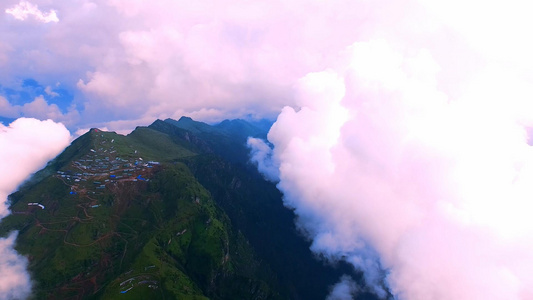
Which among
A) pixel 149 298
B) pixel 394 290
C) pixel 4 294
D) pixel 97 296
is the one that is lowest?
pixel 4 294

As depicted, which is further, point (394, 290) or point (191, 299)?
point (191, 299)

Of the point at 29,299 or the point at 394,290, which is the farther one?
the point at 29,299

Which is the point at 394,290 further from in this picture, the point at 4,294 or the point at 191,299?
the point at 4,294

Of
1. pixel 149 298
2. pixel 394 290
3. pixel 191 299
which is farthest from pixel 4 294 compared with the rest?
pixel 394 290

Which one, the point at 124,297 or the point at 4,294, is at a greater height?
the point at 124,297

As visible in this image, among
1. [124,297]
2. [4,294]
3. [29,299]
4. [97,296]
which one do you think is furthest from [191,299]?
[4,294]

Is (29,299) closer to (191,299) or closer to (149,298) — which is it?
(149,298)

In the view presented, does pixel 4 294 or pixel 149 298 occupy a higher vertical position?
pixel 149 298

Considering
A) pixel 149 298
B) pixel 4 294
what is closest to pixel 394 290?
pixel 149 298

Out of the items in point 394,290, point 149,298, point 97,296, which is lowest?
point 97,296
